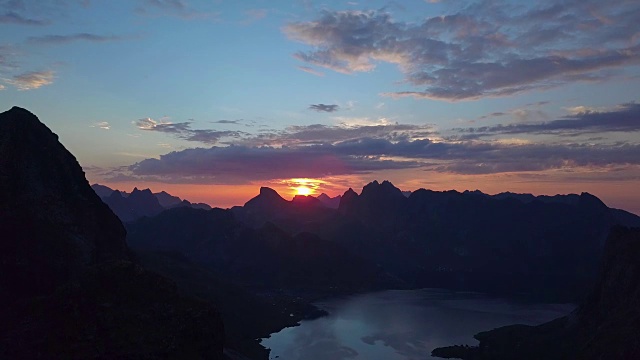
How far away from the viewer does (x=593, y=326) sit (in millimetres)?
154250

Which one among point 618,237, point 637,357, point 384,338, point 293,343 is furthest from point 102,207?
point 618,237

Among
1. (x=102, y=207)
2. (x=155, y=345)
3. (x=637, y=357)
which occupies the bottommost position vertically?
(x=637, y=357)

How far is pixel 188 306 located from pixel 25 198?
→ 158 feet

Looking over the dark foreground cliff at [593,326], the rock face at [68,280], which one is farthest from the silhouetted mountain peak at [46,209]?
the dark foreground cliff at [593,326]

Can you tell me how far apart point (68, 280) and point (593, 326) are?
15051 cm

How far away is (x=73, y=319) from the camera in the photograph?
263 feet

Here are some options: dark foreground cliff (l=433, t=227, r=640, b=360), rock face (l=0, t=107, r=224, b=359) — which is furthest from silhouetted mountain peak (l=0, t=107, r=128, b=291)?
dark foreground cliff (l=433, t=227, r=640, b=360)

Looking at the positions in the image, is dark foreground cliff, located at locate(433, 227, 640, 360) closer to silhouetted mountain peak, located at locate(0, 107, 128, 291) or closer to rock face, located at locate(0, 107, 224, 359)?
rock face, located at locate(0, 107, 224, 359)

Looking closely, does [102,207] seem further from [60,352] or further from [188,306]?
[60,352]

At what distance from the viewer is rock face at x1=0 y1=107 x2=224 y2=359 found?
7788 cm

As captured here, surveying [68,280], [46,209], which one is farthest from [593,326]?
[46,209]

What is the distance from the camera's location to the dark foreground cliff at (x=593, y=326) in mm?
136750

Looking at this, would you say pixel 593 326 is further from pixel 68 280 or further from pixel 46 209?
pixel 46 209

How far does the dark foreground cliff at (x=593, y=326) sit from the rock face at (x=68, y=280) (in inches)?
4045
